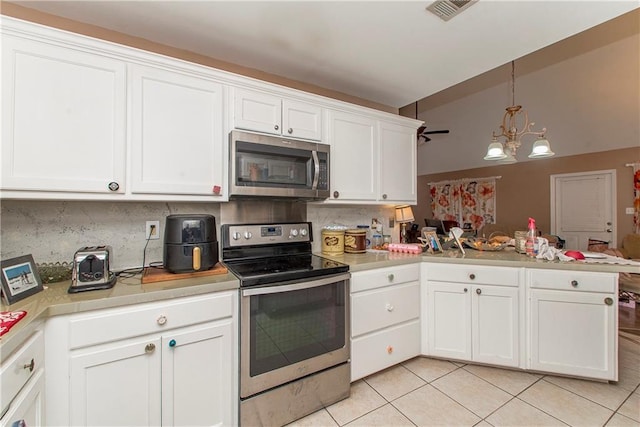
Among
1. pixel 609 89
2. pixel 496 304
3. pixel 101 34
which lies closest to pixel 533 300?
pixel 496 304

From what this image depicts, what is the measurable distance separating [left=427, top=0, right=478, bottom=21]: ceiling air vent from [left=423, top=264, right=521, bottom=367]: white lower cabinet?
1.70 m

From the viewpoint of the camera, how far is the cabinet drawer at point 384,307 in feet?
6.38

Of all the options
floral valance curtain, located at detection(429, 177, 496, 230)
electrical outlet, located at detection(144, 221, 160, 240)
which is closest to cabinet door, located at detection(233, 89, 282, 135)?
electrical outlet, located at detection(144, 221, 160, 240)

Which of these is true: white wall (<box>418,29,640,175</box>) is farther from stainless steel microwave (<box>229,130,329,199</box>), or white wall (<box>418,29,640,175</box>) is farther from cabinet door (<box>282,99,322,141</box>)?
stainless steel microwave (<box>229,130,329,199</box>)

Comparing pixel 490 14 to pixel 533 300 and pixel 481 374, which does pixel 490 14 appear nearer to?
pixel 533 300

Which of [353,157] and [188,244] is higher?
[353,157]

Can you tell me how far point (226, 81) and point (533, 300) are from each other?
2615 millimetres

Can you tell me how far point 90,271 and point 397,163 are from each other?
2.34 m

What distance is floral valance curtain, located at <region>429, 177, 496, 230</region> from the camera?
688cm

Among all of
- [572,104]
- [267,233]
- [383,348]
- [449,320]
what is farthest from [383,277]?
[572,104]

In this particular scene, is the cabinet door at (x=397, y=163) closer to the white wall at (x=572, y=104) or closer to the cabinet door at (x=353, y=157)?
the cabinet door at (x=353, y=157)

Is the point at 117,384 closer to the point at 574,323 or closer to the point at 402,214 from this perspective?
the point at 402,214

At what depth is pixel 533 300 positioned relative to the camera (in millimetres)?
2025

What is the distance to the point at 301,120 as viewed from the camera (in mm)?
2061
